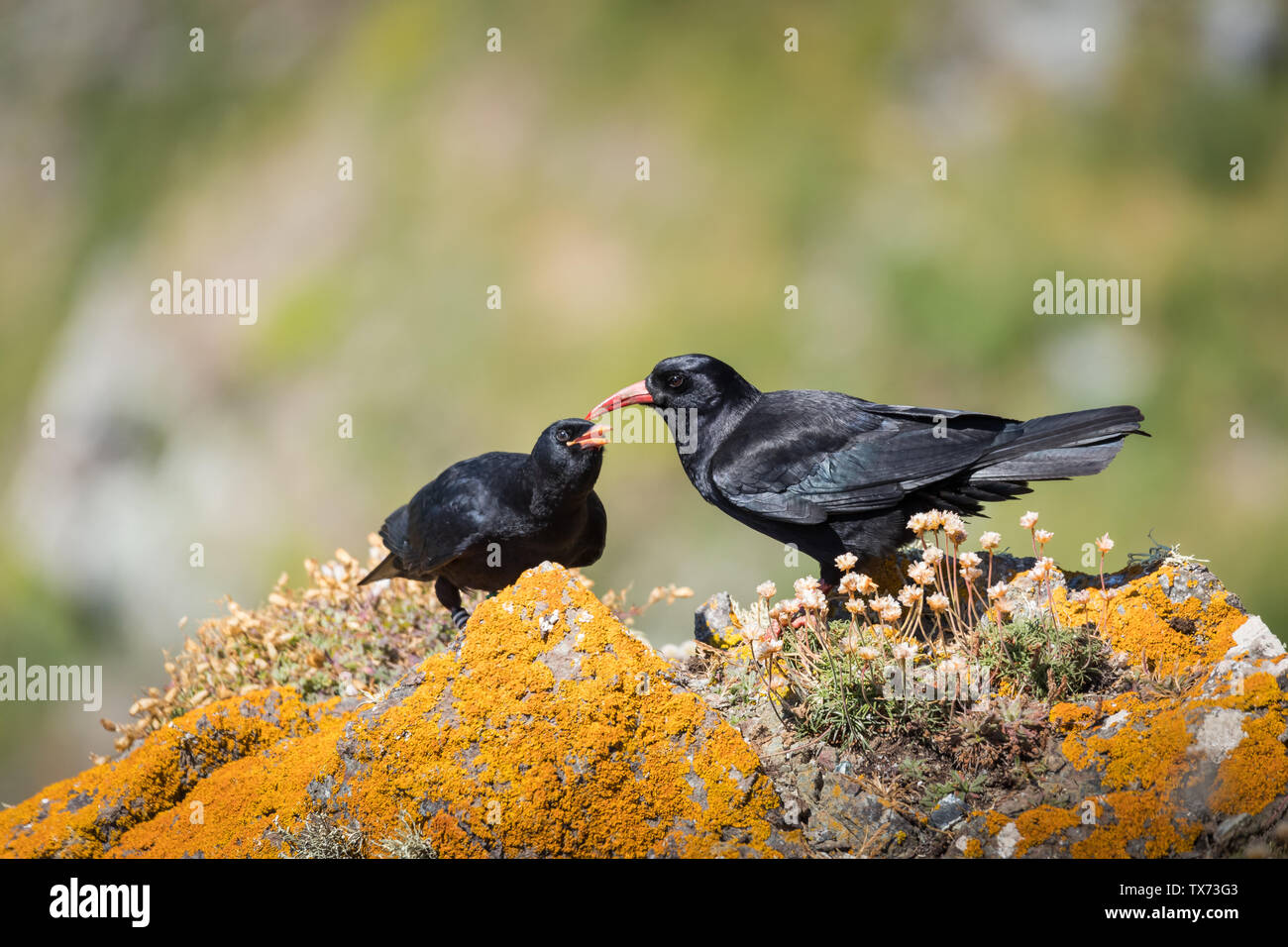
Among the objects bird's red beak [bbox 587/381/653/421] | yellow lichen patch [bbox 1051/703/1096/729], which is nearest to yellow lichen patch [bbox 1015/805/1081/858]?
yellow lichen patch [bbox 1051/703/1096/729]

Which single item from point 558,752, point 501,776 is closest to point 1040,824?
point 558,752

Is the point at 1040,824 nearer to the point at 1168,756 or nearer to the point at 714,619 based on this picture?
the point at 1168,756

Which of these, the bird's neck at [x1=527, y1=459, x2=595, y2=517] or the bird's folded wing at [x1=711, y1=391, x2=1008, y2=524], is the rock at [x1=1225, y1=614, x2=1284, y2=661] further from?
the bird's neck at [x1=527, y1=459, x2=595, y2=517]

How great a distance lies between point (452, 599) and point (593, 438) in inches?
61.4

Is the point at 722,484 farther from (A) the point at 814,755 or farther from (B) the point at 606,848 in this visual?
(B) the point at 606,848

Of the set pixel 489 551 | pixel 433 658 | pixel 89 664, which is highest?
pixel 489 551

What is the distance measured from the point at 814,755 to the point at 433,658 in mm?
1611

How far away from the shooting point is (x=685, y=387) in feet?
16.8

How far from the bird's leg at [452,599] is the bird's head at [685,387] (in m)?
1.40

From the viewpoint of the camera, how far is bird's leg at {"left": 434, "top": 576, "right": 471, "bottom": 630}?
5.64 m

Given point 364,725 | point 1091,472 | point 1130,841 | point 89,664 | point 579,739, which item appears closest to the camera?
point 1130,841

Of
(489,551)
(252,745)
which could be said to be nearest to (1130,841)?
(489,551)

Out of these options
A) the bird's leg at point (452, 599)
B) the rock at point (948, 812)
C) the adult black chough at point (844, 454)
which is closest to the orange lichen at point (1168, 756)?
the rock at point (948, 812)

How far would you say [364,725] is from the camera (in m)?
3.98
